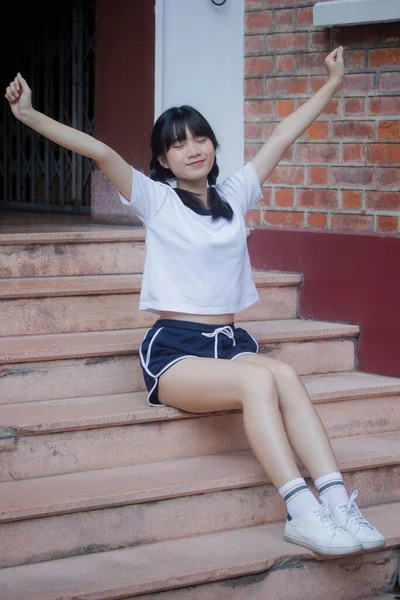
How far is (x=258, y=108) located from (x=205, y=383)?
69.3 inches

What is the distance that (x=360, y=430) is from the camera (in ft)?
13.0

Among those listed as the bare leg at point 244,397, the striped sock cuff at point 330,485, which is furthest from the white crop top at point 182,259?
A: the striped sock cuff at point 330,485

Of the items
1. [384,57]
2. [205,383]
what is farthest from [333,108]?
[205,383]

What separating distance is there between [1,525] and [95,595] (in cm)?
38

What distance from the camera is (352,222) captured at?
4379 millimetres

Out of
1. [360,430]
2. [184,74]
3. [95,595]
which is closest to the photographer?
[95,595]

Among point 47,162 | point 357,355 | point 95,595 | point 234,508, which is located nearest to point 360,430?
point 357,355

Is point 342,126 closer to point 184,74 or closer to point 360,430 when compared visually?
point 184,74

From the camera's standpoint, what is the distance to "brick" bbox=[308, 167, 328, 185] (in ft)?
14.6

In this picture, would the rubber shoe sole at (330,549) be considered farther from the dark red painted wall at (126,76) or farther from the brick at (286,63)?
the dark red painted wall at (126,76)

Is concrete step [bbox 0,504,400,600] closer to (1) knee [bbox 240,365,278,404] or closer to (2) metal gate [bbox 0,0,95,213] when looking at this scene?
(1) knee [bbox 240,365,278,404]

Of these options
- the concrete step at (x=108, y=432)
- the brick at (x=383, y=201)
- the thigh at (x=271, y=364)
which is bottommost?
the concrete step at (x=108, y=432)

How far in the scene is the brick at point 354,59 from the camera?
4293 mm

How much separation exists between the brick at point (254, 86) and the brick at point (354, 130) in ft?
1.45
